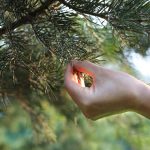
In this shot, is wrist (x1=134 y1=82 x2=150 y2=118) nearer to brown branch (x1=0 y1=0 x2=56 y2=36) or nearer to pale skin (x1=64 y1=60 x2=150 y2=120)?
pale skin (x1=64 y1=60 x2=150 y2=120)

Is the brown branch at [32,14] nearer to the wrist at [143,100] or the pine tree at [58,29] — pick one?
the pine tree at [58,29]

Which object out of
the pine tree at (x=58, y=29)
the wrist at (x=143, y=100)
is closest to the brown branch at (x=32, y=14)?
the pine tree at (x=58, y=29)

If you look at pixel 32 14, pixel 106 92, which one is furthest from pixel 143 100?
pixel 32 14

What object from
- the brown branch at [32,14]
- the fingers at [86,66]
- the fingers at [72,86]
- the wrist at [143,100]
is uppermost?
the brown branch at [32,14]

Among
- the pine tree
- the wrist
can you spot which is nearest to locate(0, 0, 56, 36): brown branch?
the pine tree

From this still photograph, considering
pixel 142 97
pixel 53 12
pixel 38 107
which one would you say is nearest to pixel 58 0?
pixel 53 12

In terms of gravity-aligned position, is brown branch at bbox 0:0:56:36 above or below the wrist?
above

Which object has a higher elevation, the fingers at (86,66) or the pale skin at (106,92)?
the fingers at (86,66)
